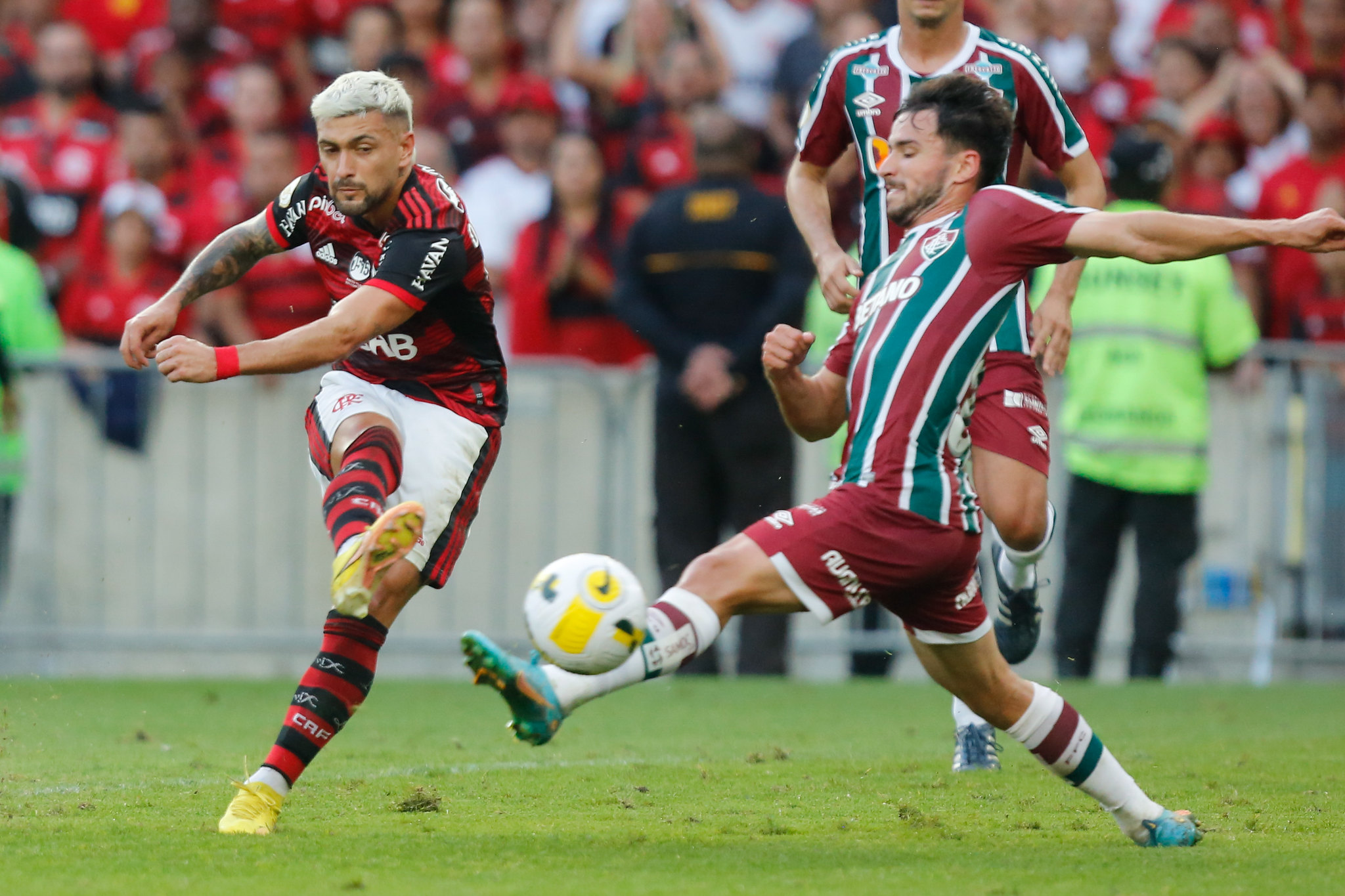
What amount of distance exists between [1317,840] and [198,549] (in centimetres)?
756

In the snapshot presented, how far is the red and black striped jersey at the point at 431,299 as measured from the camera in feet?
18.3

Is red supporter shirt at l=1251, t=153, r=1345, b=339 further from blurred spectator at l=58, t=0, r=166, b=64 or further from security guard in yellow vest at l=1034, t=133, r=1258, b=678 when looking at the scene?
blurred spectator at l=58, t=0, r=166, b=64

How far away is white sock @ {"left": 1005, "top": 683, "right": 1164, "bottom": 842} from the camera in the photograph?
499cm

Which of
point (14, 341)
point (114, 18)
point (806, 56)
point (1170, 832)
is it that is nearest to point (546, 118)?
point (806, 56)

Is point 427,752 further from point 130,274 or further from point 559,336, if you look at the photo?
point 130,274

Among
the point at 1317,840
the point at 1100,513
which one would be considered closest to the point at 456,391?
the point at 1317,840

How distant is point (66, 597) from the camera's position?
35.9 feet

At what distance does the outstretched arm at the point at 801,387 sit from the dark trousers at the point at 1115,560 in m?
4.90

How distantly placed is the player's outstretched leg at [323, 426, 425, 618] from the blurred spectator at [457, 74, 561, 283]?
22.2 ft

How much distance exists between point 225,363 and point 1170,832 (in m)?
2.92

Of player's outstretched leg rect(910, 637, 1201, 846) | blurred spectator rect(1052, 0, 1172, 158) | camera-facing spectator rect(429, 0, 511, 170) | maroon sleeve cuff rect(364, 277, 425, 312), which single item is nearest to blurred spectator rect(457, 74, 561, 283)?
camera-facing spectator rect(429, 0, 511, 170)

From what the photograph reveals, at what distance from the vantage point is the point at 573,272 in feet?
38.0

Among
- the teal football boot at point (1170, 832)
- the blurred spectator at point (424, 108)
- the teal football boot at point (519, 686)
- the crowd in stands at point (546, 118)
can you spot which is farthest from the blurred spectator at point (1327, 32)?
the teal football boot at point (519, 686)

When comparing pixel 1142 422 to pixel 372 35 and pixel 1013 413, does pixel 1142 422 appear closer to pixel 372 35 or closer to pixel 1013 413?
pixel 1013 413
